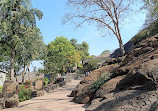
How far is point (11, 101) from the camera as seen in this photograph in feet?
26.8

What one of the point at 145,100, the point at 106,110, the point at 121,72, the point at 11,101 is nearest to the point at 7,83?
the point at 11,101

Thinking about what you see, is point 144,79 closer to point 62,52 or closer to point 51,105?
point 51,105

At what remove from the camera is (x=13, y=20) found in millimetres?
17578

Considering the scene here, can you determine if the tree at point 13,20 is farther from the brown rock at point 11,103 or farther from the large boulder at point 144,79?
the large boulder at point 144,79

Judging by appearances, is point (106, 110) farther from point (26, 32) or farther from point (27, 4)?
point (27, 4)

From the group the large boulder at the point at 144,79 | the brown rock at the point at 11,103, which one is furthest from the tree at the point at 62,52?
the large boulder at the point at 144,79

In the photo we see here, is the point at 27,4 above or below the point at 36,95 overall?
above

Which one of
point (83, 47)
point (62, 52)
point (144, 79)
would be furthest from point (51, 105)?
point (83, 47)

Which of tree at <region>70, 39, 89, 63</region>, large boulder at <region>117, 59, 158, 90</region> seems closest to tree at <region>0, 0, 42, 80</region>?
large boulder at <region>117, 59, 158, 90</region>

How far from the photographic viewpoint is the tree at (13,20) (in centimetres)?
1693

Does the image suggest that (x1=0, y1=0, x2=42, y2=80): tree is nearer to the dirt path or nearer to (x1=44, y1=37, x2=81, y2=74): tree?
the dirt path

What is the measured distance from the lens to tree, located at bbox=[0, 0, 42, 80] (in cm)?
1693

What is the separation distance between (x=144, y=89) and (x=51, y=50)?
32514 mm

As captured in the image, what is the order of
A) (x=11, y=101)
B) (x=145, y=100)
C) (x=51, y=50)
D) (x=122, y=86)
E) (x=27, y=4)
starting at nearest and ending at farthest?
(x=145, y=100) → (x=122, y=86) → (x=11, y=101) → (x=27, y=4) → (x=51, y=50)
